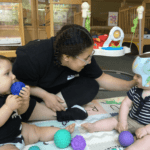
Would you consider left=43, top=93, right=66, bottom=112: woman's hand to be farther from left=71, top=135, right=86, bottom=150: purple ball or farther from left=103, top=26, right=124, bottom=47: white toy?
left=103, top=26, right=124, bottom=47: white toy

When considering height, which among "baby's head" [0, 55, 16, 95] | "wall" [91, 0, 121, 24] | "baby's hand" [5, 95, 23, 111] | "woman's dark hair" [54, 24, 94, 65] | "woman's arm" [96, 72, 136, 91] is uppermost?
"wall" [91, 0, 121, 24]

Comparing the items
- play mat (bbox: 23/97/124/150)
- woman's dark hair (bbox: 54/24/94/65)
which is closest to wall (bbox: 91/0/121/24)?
play mat (bbox: 23/97/124/150)

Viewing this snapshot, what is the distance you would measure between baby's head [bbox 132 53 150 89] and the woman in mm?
235

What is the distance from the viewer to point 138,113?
0.76m

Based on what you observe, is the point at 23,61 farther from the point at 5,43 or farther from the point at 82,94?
the point at 5,43

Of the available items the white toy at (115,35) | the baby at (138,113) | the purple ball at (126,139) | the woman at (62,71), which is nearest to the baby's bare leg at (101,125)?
the baby at (138,113)

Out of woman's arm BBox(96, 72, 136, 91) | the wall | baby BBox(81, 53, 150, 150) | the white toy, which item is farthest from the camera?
the wall

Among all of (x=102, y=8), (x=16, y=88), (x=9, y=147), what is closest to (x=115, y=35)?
(x=16, y=88)

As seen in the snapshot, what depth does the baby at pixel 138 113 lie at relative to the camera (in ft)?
2.26

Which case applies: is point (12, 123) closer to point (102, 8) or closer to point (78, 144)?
point (78, 144)

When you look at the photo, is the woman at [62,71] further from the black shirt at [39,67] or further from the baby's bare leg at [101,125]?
the baby's bare leg at [101,125]

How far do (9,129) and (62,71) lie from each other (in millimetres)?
433

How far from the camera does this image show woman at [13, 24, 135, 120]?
780 mm

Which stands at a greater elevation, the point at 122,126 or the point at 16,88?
the point at 16,88
